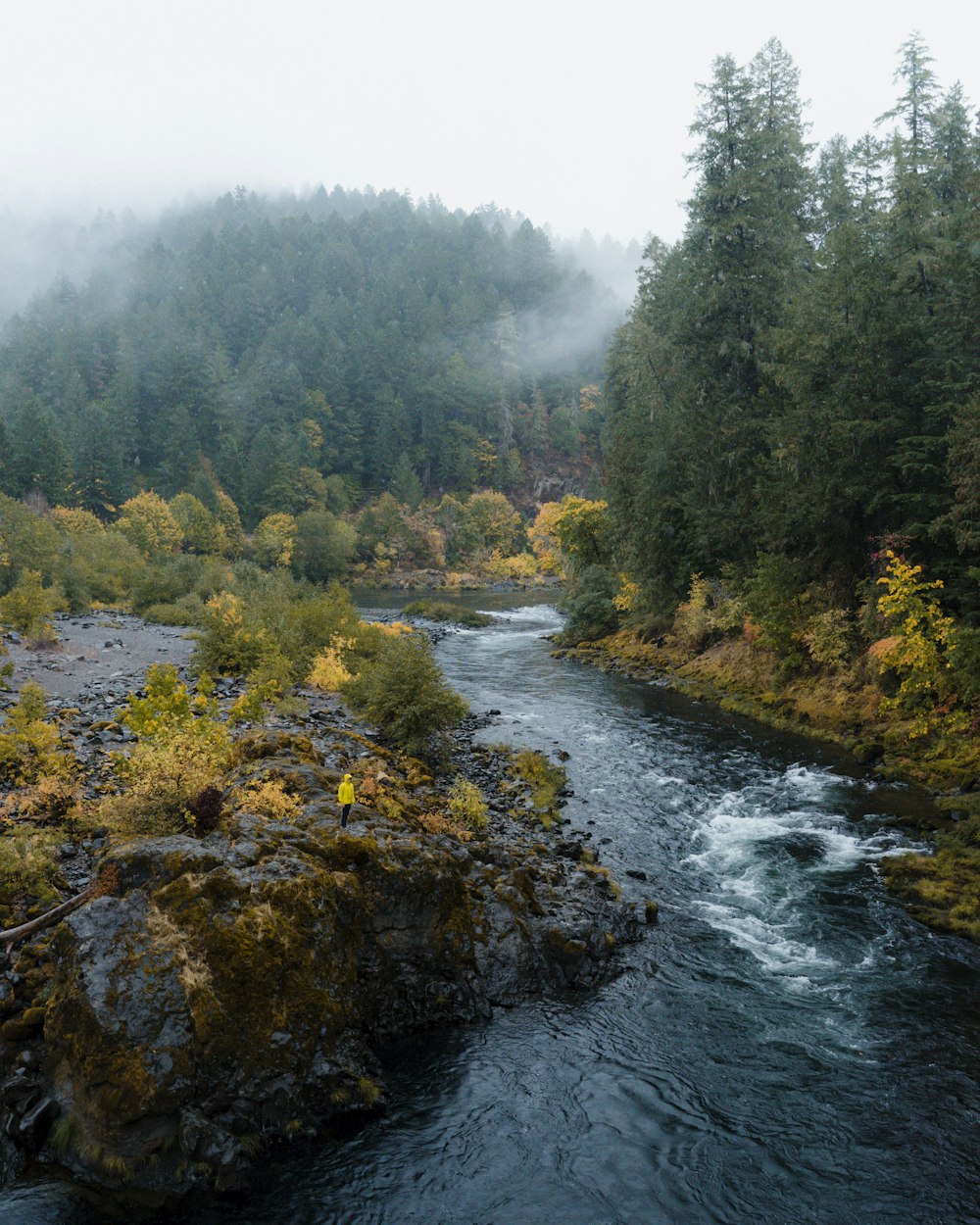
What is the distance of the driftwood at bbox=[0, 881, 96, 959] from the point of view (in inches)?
339

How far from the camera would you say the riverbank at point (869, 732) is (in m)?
13.1

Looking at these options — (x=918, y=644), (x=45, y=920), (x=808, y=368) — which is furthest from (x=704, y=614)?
(x=45, y=920)

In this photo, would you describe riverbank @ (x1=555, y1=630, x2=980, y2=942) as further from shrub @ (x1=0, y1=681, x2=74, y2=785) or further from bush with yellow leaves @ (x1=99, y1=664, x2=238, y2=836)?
shrub @ (x1=0, y1=681, x2=74, y2=785)

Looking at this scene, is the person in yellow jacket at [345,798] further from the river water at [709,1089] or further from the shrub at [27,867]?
the shrub at [27,867]

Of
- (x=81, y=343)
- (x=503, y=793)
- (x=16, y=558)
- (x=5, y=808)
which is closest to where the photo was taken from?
(x=5, y=808)

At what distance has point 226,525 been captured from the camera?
88750mm

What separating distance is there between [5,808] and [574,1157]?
31.8 feet

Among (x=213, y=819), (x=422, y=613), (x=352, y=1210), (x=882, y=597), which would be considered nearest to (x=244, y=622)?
(x=213, y=819)

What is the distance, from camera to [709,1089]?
878 centimetres

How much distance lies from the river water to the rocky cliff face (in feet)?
1.41

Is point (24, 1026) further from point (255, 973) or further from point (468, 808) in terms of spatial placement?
point (468, 808)

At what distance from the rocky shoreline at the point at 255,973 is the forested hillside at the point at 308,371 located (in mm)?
82857

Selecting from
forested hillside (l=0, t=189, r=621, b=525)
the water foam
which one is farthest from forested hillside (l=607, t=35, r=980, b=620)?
forested hillside (l=0, t=189, r=621, b=525)

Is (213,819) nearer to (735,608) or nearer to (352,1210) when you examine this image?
(352,1210)
